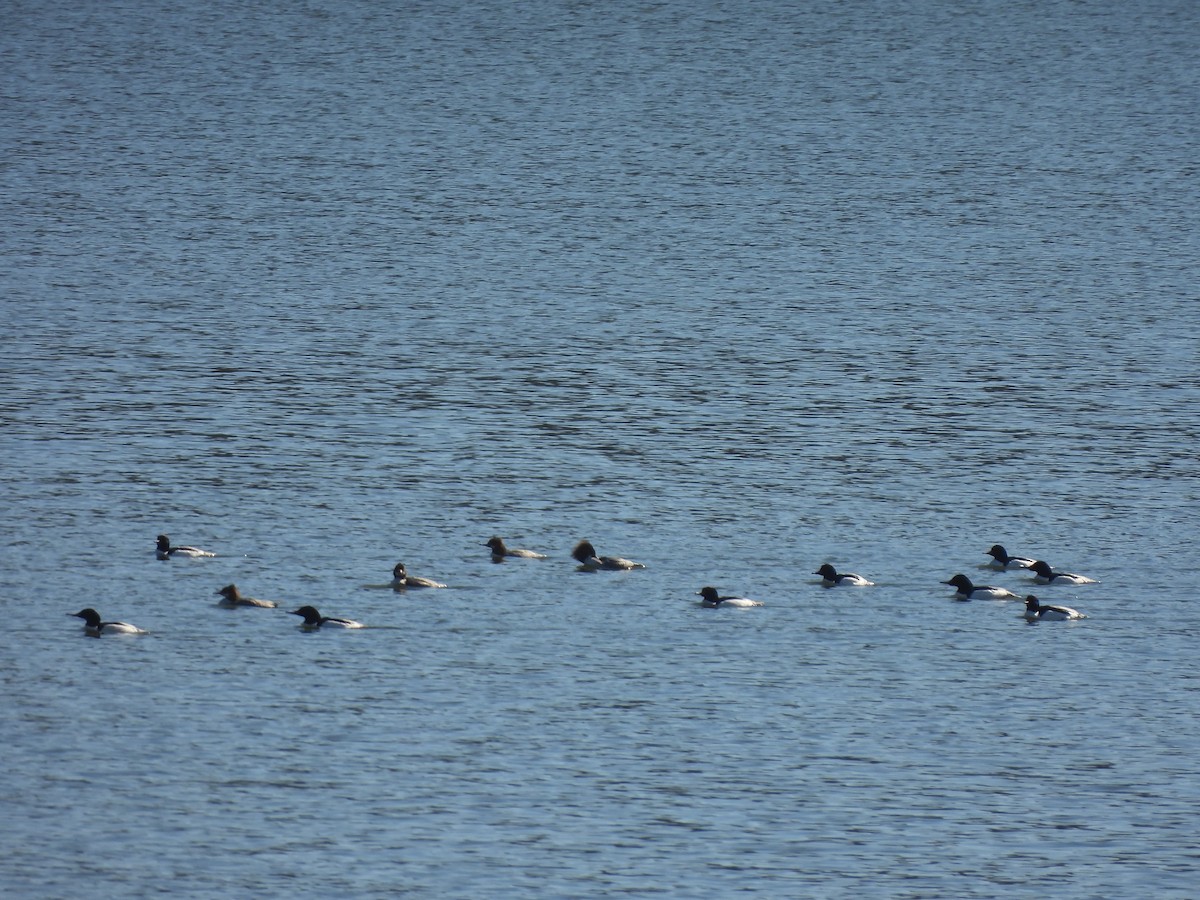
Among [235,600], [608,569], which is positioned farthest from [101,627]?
[608,569]

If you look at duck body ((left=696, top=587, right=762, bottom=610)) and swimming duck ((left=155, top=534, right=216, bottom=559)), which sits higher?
swimming duck ((left=155, top=534, right=216, bottom=559))

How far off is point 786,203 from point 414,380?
35767mm

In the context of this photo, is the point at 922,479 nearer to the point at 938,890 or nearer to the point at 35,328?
the point at 938,890

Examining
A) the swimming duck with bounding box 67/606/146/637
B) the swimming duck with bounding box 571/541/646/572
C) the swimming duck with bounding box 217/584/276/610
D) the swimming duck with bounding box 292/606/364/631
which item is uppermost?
the swimming duck with bounding box 571/541/646/572

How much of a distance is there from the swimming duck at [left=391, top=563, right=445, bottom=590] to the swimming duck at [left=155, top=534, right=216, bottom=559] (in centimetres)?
414

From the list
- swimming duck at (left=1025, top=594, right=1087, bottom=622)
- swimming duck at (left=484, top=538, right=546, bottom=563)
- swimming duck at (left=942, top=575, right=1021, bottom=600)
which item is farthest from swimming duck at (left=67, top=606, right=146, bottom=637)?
swimming duck at (left=1025, top=594, right=1087, bottom=622)

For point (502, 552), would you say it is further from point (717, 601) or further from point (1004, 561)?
point (1004, 561)

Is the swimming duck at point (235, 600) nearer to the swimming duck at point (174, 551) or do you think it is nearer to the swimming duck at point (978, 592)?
the swimming duck at point (174, 551)

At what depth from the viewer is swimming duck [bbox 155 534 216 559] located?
4334cm

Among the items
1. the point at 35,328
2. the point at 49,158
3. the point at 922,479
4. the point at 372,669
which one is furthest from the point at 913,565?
Result: the point at 49,158

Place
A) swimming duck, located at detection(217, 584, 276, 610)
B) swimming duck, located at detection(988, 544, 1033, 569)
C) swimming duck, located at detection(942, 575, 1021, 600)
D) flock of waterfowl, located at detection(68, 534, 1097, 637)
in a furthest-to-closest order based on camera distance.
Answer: swimming duck, located at detection(988, 544, 1033, 569) → swimming duck, located at detection(942, 575, 1021, 600) → swimming duck, located at detection(217, 584, 276, 610) → flock of waterfowl, located at detection(68, 534, 1097, 637)

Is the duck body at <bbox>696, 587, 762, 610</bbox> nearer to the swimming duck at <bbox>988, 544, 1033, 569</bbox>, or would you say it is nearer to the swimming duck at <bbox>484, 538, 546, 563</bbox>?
the swimming duck at <bbox>484, 538, 546, 563</bbox>

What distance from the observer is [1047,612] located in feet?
136

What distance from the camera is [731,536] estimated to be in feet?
152
